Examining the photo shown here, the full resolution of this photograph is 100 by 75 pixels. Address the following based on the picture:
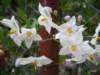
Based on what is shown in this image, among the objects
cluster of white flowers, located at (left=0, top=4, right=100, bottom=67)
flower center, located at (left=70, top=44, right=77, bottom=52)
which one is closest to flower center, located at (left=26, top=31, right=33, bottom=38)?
cluster of white flowers, located at (left=0, top=4, right=100, bottom=67)

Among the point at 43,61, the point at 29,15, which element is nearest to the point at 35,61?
the point at 43,61

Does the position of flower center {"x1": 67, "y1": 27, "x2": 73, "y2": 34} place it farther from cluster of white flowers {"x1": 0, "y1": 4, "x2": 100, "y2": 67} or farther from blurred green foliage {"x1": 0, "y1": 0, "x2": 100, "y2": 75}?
blurred green foliage {"x1": 0, "y1": 0, "x2": 100, "y2": 75}

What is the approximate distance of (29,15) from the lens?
1.24 meters

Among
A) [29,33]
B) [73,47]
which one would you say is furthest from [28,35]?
[73,47]

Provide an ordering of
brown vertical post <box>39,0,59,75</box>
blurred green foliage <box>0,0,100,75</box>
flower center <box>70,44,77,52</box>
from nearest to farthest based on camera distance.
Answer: flower center <box>70,44,77,52</box>, brown vertical post <box>39,0,59,75</box>, blurred green foliage <box>0,0,100,75</box>

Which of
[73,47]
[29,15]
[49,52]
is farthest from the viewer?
[29,15]

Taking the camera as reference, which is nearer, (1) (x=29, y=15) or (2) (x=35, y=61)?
(2) (x=35, y=61)

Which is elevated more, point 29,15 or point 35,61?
point 29,15

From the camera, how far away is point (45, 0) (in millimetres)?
950

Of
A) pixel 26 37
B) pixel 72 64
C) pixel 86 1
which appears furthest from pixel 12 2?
pixel 26 37

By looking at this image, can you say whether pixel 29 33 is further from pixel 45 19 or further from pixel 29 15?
pixel 29 15

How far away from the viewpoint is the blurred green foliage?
1.04 metres

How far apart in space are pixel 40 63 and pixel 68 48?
0.08 meters

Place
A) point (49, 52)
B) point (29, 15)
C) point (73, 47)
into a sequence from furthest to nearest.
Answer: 1. point (29, 15)
2. point (49, 52)
3. point (73, 47)
